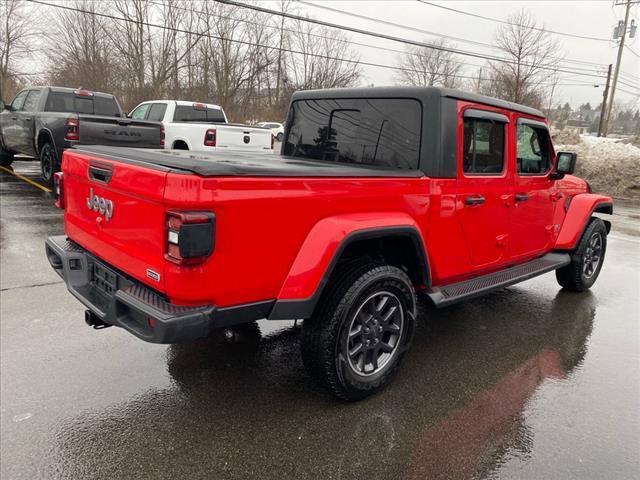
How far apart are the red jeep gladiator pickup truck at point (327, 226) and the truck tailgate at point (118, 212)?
1 cm

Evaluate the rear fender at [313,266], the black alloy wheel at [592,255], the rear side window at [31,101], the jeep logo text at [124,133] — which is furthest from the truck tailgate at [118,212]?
the rear side window at [31,101]

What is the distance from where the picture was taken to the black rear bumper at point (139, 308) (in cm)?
217

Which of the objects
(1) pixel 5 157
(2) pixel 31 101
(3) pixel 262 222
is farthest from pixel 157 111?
(3) pixel 262 222

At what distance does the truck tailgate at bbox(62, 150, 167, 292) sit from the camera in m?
2.26

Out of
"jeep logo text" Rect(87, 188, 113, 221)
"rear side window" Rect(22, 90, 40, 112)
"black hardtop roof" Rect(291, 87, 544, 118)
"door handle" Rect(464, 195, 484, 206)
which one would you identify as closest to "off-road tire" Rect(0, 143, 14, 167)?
"rear side window" Rect(22, 90, 40, 112)

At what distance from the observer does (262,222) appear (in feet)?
7.54

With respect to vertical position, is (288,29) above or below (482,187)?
above

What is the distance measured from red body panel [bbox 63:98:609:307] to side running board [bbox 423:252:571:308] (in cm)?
9

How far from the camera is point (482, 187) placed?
A: 3.51 metres

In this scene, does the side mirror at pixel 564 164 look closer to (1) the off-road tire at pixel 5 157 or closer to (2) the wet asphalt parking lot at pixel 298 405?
(2) the wet asphalt parking lot at pixel 298 405

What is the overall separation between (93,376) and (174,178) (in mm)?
1733

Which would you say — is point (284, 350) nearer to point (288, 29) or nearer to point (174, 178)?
point (174, 178)

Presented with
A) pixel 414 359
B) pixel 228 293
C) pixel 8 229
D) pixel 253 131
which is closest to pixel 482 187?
pixel 414 359

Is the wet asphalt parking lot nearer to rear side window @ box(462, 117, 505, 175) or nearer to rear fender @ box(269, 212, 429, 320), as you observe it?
rear fender @ box(269, 212, 429, 320)
